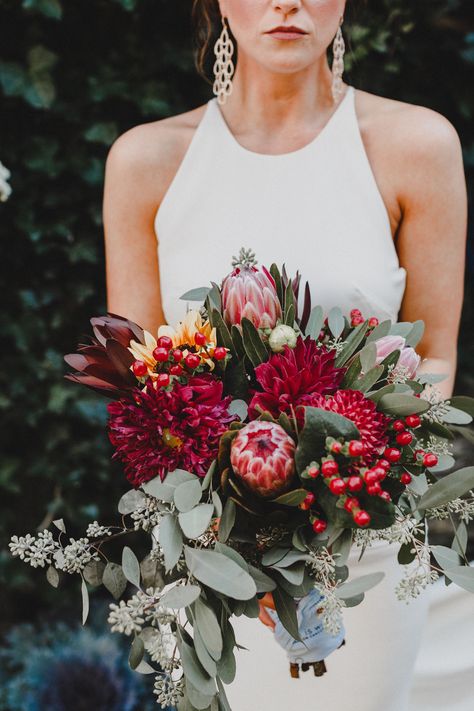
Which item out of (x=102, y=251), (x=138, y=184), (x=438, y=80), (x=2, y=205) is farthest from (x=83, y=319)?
(x=438, y=80)

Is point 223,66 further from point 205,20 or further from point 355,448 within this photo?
point 355,448

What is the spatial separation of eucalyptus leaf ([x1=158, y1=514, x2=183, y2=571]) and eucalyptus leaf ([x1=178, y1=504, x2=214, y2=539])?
2cm

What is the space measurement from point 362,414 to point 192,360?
20cm

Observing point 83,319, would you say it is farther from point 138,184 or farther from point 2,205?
point 138,184

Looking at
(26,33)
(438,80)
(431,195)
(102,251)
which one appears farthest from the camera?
(438,80)

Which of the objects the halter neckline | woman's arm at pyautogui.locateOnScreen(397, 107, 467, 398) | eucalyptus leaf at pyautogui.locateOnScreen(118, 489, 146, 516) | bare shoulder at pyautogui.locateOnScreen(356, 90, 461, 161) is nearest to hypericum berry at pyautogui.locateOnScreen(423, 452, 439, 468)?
eucalyptus leaf at pyautogui.locateOnScreen(118, 489, 146, 516)

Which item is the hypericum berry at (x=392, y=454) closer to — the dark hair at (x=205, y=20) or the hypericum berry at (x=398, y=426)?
the hypericum berry at (x=398, y=426)

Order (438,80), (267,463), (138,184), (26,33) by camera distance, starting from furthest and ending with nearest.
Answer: (438,80), (26,33), (138,184), (267,463)

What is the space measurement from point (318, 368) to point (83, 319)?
133 centimetres

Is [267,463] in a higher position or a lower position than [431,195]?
lower

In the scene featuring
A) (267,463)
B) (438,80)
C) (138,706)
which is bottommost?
(138,706)

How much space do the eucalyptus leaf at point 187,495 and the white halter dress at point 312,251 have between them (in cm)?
55

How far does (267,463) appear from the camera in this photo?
87 cm

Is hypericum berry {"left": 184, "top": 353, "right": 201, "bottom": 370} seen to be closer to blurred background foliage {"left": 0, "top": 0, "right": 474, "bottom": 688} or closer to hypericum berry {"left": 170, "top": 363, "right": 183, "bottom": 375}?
hypericum berry {"left": 170, "top": 363, "right": 183, "bottom": 375}
